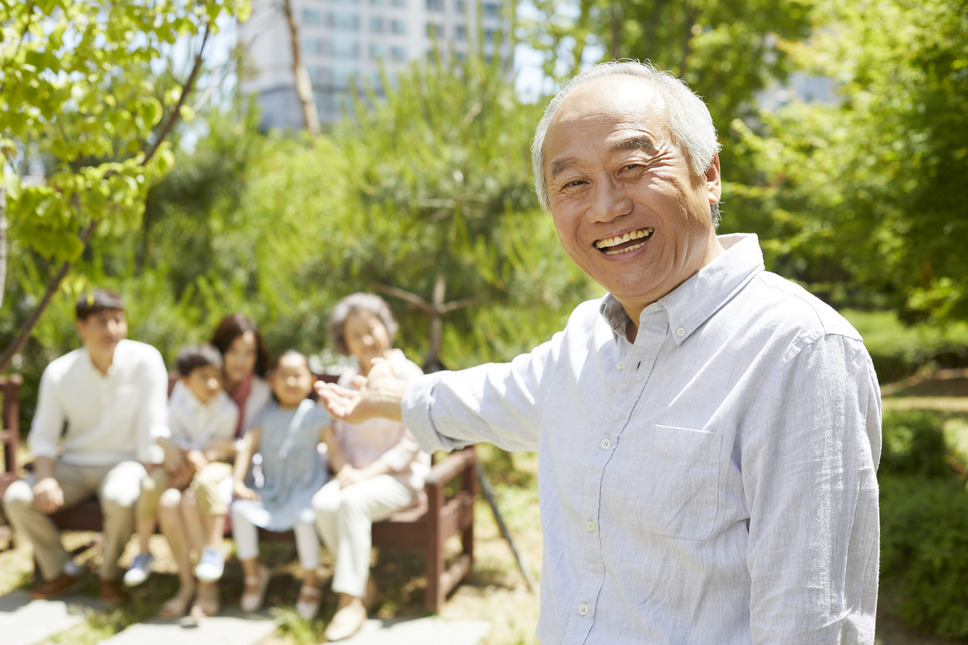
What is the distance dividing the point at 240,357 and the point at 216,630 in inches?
55.3

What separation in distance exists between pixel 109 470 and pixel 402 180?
2.51 metres


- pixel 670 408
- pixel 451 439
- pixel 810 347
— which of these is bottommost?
pixel 451 439

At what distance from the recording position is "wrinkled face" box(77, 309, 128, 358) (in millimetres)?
4250

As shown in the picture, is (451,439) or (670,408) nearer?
(670,408)

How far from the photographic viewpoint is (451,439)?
1.81 m

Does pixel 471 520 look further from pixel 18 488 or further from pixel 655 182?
pixel 655 182

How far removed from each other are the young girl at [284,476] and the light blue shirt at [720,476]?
2.76 m

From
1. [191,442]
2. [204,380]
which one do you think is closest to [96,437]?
[191,442]

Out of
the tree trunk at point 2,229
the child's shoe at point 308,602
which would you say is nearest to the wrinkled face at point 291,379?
the child's shoe at point 308,602

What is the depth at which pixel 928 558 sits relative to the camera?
148 inches

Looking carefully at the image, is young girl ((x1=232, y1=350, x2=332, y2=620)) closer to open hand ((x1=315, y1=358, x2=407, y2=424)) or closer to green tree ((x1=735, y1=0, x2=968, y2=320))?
open hand ((x1=315, y1=358, x2=407, y2=424))

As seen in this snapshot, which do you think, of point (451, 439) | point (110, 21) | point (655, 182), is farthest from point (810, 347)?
point (110, 21)

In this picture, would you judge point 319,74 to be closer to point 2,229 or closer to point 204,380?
point 204,380

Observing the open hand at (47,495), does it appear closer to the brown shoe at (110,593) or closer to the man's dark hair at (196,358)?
the brown shoe at (110,593)
